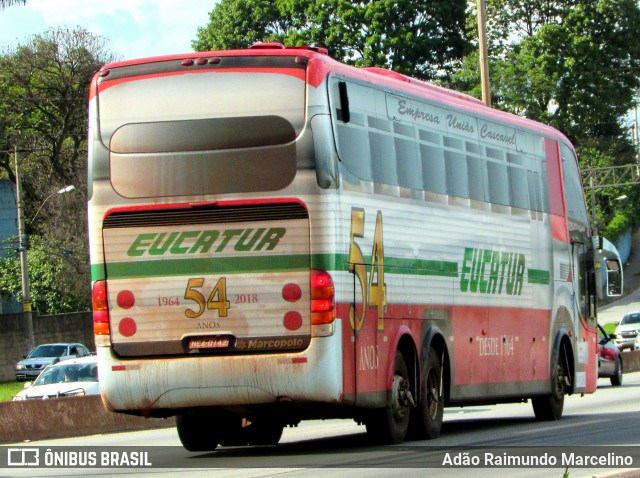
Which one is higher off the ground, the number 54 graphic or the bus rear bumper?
the number 54 graphic

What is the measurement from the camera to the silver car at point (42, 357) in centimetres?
5188

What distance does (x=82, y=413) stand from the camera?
75.2 ft

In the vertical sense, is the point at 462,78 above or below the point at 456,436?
above

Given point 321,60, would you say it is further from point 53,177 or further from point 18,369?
point 53,177

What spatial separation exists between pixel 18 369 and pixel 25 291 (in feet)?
9.90

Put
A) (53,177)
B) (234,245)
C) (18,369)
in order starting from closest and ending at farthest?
(234,245) → (18,369) → (53,177)

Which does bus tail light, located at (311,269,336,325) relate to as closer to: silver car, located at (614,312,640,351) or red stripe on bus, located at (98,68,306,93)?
red stripe on bus, located at (98,68,306,93)

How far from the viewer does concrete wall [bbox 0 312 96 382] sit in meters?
57.2

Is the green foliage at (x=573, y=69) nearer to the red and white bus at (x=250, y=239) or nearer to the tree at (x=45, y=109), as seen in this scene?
Result: the tree at (x=45, y=109)

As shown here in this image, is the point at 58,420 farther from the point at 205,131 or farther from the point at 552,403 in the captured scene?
the point at 205,131

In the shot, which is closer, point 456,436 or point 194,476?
point 194,476

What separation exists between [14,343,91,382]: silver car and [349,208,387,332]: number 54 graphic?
3644cm

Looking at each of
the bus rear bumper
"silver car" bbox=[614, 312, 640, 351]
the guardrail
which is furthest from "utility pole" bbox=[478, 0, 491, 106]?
"silver car" bbox=[614, 312, 640, 351]

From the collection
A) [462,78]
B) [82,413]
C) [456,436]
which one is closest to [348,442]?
[456,436]
